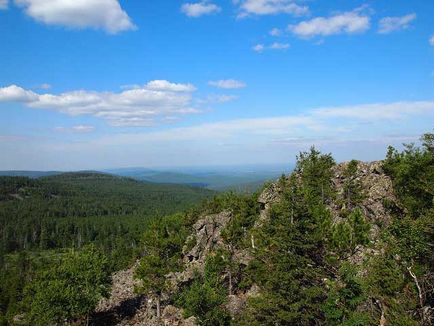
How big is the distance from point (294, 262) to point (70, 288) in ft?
99.8

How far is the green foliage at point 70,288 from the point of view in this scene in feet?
147

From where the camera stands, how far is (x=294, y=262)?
Answer: 29250 millimetres

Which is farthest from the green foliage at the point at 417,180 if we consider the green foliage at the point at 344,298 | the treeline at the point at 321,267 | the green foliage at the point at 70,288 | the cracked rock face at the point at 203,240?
the green foliage at the point at 70,288

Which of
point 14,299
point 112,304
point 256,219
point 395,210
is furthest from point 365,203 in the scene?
point 14,299

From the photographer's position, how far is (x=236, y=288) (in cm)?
5350

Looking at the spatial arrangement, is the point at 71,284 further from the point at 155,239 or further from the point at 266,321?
the point at 266,321

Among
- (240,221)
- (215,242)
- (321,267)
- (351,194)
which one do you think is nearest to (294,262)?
(321,267)

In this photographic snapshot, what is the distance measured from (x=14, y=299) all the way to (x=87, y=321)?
87.5ft

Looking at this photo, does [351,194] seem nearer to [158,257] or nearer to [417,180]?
[417,180]

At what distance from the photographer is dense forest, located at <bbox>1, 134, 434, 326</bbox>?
23703 millimetres

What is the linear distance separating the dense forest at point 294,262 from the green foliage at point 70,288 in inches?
5.5

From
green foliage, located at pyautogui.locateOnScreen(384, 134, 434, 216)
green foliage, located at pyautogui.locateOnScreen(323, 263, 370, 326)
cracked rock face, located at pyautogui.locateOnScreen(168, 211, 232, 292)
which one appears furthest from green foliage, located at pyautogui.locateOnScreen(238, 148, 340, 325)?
cracked rock face, located at pyautogui.locateOnScreen(168, 211, 232, 292)

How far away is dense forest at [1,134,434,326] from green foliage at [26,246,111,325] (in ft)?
Answer: 0.46

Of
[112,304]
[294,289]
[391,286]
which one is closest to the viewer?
[391,286]
